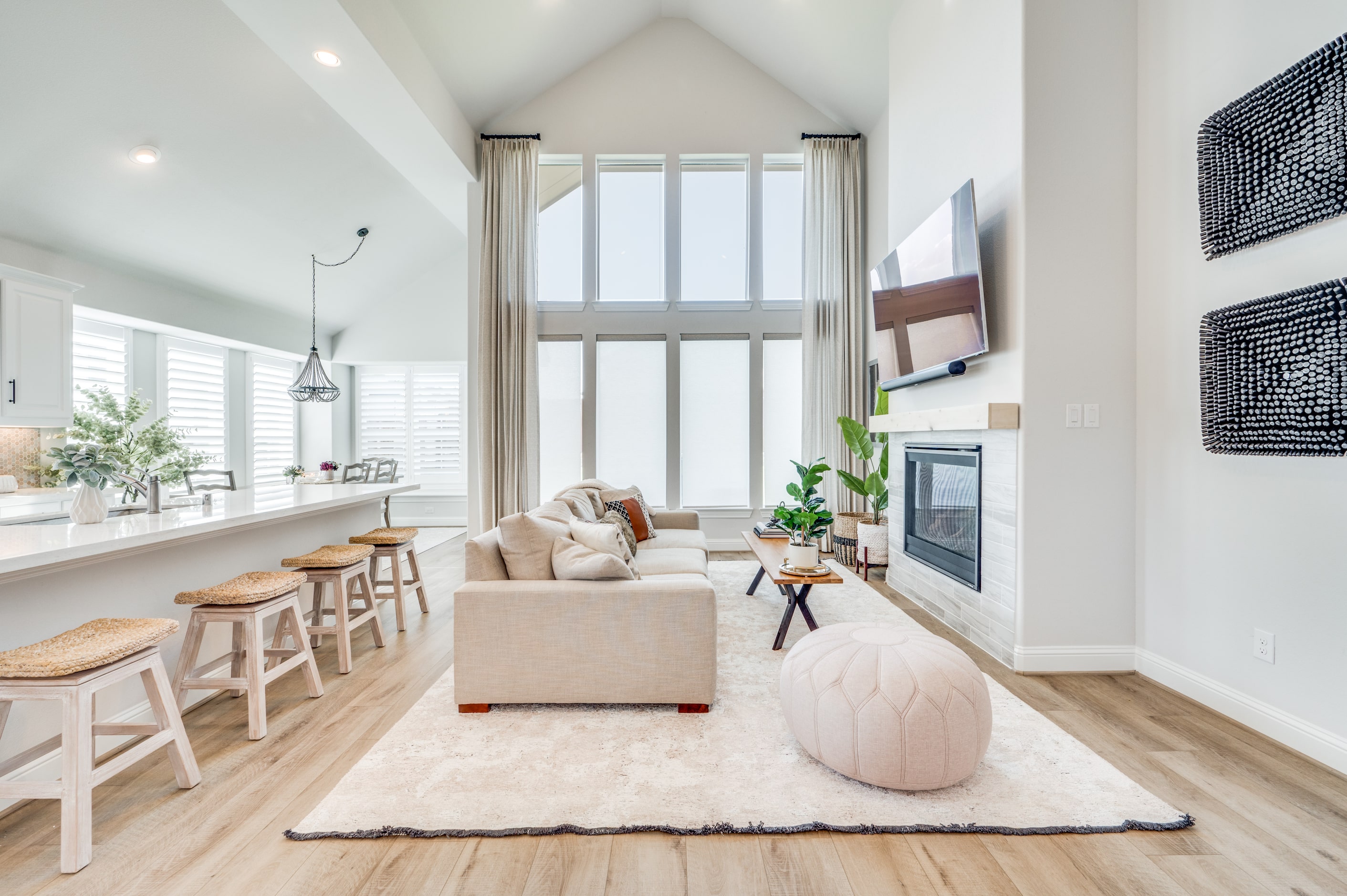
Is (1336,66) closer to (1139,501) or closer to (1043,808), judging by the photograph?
(1139,501)

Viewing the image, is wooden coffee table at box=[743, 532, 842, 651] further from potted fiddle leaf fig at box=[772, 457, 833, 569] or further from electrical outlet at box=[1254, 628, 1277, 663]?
electrical outlet at box=[1254, 628, 1277, 663]

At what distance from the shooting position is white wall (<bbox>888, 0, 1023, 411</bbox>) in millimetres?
2850

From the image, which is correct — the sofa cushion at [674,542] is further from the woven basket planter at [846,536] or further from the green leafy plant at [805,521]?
the woven basket planter at [846,536]

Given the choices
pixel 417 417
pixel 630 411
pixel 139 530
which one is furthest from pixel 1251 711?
pixel 417 417

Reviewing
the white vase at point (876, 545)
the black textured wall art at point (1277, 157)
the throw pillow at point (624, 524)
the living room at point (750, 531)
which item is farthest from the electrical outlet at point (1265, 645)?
the throw pillow at point (624, 524)

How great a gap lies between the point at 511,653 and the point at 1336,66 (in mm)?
3462

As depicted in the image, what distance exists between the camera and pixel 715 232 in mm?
5875

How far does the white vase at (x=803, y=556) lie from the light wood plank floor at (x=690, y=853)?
4.55 ft

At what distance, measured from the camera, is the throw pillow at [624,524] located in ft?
12.4

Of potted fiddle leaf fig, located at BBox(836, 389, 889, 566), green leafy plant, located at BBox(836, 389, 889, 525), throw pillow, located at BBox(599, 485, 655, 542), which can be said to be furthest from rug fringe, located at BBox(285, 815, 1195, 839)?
green leafy plant, located at BBox(836, 389, 889, 525)

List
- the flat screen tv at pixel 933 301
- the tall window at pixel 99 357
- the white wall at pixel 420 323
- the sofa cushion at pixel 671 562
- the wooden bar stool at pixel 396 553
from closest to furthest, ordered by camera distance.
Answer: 1. the flat screen tv at pixel 933 301
2. the sofa cushion at pixel 671 562
3. the wooden bar stool at pixel 396 553
4. the tall window at pixel 99 357
5. the white wall at pixel 420 323

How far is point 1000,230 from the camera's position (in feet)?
9.75

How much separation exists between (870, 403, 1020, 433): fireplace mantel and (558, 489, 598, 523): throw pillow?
6.88ft

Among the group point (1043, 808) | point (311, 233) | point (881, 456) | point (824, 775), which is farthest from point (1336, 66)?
point (311, 233)
